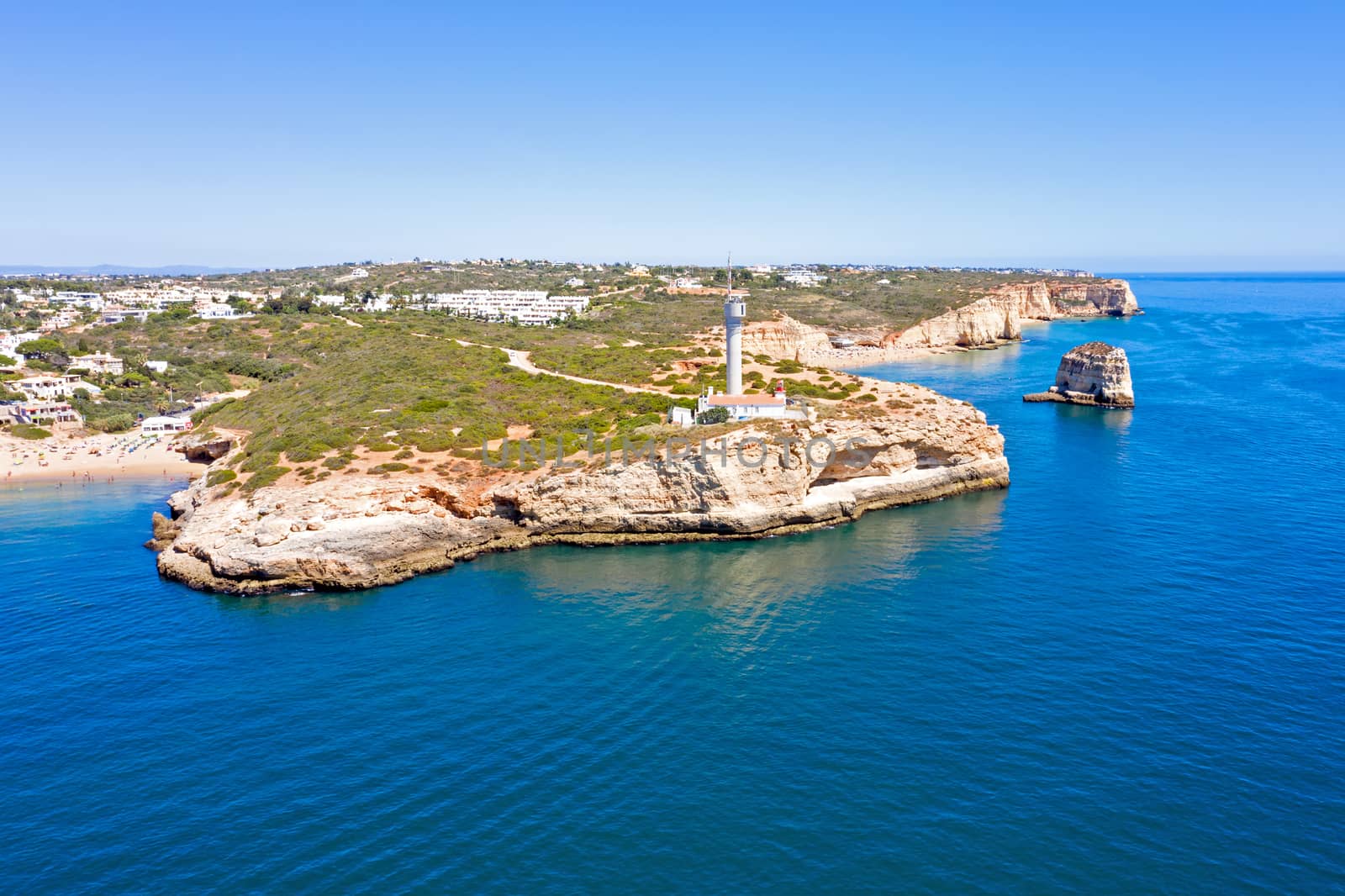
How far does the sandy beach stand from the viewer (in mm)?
63500

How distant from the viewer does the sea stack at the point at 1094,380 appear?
83188mm

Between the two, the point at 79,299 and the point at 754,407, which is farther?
the point at 79,299

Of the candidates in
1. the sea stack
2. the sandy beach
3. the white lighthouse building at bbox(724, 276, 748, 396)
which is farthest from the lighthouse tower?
the sea stack

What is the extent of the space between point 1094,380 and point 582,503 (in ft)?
212

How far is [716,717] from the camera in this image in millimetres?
27719

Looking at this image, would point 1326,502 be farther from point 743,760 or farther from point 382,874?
point 382,874

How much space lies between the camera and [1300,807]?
2272cm

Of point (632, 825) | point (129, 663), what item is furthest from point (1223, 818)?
point (129, 663)

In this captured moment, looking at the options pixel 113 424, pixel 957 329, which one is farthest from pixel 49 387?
pixel 957 329

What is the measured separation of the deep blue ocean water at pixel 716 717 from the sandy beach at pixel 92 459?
17401 mm

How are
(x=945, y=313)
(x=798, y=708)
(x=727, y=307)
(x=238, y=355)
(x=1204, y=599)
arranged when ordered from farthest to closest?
(x=945, y=313) → (x=238, y=355) → (x=727, y=307) → (x=1204, y=599) → (x=798, y=708)

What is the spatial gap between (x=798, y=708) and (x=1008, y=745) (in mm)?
6810

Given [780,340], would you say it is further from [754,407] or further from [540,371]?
[754,407]

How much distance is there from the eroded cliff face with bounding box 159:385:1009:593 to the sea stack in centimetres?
3720
